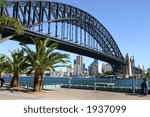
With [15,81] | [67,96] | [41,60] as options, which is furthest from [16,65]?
[67,96]

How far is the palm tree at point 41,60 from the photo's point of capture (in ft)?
113

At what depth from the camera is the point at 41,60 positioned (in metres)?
34.8

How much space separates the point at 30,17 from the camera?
71.2 metres

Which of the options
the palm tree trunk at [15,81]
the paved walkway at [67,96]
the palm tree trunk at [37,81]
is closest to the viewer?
the paved walkway at [67,96]

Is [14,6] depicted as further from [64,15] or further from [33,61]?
[33,61]

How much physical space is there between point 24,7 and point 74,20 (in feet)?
116

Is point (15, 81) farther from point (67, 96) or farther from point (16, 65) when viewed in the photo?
point (67, 96)

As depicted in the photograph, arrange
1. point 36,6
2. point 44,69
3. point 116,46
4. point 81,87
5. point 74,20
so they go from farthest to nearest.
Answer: point 116,46 < point 74,20 < point 36,6 < point 81,87 < point 44,69

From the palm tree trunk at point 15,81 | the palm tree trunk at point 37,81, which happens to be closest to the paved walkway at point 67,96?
the palm tree trunk at point 37,81

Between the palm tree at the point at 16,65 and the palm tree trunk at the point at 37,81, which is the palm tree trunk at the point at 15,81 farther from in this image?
the palm tree trunk at the point at 37,81

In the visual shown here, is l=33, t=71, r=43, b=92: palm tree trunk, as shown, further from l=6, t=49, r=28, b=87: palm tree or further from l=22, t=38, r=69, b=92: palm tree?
l=6, t=49, r=28, b=87: palm tree

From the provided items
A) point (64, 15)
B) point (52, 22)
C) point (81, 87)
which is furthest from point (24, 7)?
point (81, 87)

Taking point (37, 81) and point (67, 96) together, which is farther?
point (37, 81)

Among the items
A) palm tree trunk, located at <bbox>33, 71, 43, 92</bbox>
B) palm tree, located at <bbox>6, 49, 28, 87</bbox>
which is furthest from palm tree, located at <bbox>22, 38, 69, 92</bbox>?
palm tree, located at <bbox>6, 49, 28, 87</bbox>
